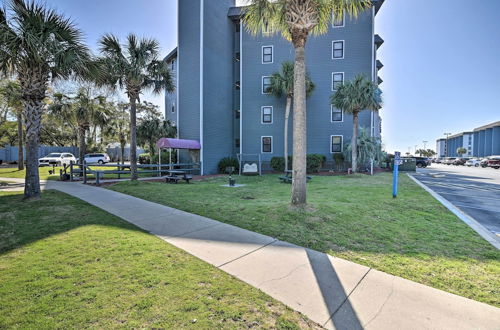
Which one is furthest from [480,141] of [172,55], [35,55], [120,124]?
[35,55]

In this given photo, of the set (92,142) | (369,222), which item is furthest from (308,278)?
(92,142)

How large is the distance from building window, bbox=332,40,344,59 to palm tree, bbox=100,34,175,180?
50.2 feet

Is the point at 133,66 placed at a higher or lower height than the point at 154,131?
higher

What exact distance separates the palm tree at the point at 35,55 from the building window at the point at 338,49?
1940cm

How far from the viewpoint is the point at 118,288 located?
9.06 feet

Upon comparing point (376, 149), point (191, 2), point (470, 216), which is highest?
point (191, 2)

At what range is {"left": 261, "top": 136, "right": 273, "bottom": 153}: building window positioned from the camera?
875 inches

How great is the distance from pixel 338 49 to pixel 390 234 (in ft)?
67.0

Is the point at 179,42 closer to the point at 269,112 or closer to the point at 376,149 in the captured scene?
the point at 269,112

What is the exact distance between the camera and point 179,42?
19.1 meters

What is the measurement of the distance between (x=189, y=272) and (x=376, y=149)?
771 inches

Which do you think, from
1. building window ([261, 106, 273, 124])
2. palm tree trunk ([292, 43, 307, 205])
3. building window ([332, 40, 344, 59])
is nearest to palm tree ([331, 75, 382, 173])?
building window ([332, 40, 344, 59])

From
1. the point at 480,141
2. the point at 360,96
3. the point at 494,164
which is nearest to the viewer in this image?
the point at 360,96

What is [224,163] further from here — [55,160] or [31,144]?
[55,160]
